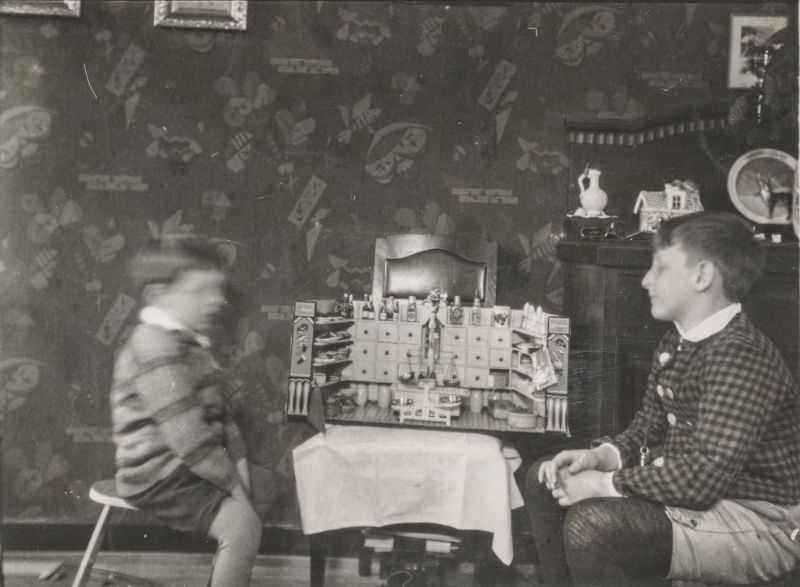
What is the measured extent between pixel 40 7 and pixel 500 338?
226 cm

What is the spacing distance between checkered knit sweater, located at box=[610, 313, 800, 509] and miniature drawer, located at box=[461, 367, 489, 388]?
3.27ft

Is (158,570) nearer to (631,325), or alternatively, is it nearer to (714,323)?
(631,325)

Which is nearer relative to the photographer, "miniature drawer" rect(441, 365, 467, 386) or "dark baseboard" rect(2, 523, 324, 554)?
"miniature drawer" rect(441, 365, 467, 386)

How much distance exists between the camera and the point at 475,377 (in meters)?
2.64

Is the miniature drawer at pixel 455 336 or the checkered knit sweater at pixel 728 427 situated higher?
the miniature drawer at pixel 455 336

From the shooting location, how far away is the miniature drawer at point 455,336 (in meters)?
2.65

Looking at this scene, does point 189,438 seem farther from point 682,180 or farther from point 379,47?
point 682,180

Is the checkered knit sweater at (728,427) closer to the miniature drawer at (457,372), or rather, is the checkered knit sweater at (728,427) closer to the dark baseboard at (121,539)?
the miniature drawer at (457,372)

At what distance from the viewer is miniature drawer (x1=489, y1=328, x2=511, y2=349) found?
2.65 metres

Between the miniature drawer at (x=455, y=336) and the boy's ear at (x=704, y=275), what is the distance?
113 cm

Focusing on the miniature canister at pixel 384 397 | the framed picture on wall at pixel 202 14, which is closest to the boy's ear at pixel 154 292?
the miniature canister at pixel 384 397

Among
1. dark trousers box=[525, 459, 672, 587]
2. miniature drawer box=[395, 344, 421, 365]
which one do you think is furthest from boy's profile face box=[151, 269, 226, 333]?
dark trousers box=[525, 459, 672, 587]

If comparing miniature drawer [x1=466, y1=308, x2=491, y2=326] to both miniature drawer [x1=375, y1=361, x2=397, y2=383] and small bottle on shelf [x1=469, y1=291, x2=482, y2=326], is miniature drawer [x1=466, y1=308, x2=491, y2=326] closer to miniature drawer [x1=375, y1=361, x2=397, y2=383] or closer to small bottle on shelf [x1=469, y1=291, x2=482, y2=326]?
small bottle on shelf [x1=469, y1=291, x2=482, y2=326]

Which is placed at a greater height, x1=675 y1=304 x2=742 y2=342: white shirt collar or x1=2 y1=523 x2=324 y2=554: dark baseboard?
x1=675 y1=304 x2=742 y2=342: white shirt collar
